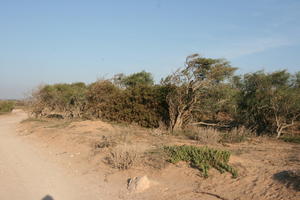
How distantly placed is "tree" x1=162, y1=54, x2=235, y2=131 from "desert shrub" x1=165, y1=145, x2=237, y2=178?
26.2 ft

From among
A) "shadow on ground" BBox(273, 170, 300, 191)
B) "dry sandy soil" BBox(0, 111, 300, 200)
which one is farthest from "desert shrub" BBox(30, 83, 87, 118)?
"shadow on ground" BBox(273, 170, 300, 191)

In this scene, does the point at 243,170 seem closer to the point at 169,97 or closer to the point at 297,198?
the point at 297,198

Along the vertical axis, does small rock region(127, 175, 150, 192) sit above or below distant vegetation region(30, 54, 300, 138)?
below

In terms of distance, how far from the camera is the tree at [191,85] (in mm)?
14008

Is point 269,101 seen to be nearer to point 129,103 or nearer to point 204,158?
point 129,103

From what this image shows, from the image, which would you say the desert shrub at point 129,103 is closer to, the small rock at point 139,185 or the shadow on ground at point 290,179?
the small rock at point 139,185

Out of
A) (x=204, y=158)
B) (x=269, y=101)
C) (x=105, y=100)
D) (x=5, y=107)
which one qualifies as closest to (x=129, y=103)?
(x=105, y=100)

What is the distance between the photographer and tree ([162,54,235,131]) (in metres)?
14.0

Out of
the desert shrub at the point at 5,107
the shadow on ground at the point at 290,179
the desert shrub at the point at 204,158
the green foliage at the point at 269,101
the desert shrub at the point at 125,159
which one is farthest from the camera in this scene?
the desert shrub at the point at 5,107

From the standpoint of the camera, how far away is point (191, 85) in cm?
1428

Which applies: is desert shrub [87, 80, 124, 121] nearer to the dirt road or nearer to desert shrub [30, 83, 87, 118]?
desert shrub [30, 83, 87, 118]

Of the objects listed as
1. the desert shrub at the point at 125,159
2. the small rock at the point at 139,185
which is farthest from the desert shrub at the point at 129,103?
the small rock at the point at 139,185

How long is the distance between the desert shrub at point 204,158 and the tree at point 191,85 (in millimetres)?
7973

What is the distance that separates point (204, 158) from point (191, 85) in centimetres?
859
